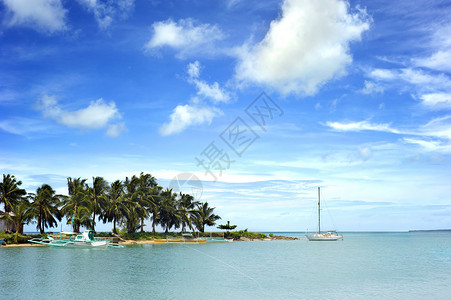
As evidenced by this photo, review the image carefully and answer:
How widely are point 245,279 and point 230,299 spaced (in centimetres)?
890

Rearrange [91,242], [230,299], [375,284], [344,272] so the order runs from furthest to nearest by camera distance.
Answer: [91,242] → [344,272] → [375,284] → [230,299]

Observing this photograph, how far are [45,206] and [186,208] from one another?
1323 inches

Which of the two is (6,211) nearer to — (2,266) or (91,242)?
(91,242)

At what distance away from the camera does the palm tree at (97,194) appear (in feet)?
243

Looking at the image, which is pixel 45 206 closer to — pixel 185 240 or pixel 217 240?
pixel 185 240

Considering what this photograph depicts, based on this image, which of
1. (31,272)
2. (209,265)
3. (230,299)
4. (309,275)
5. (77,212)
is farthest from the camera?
(77,212)

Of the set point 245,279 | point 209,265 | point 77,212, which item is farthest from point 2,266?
point 77,212

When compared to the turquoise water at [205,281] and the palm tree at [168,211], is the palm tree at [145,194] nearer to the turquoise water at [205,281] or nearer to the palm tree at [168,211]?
the palm tree at [168,211]

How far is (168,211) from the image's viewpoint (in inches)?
3460

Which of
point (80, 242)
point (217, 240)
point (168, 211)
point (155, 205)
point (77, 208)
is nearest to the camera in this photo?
point (80, 242)

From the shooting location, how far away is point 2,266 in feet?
123

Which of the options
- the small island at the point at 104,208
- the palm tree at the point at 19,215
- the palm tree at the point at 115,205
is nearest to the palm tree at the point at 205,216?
the small island at the point at 104,208

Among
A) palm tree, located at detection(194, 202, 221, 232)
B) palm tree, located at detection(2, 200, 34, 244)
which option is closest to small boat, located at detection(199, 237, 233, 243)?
palm tree, located at detection(194, 202, 221, 232)

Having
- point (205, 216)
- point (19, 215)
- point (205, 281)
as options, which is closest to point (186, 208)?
point (205, 216)
